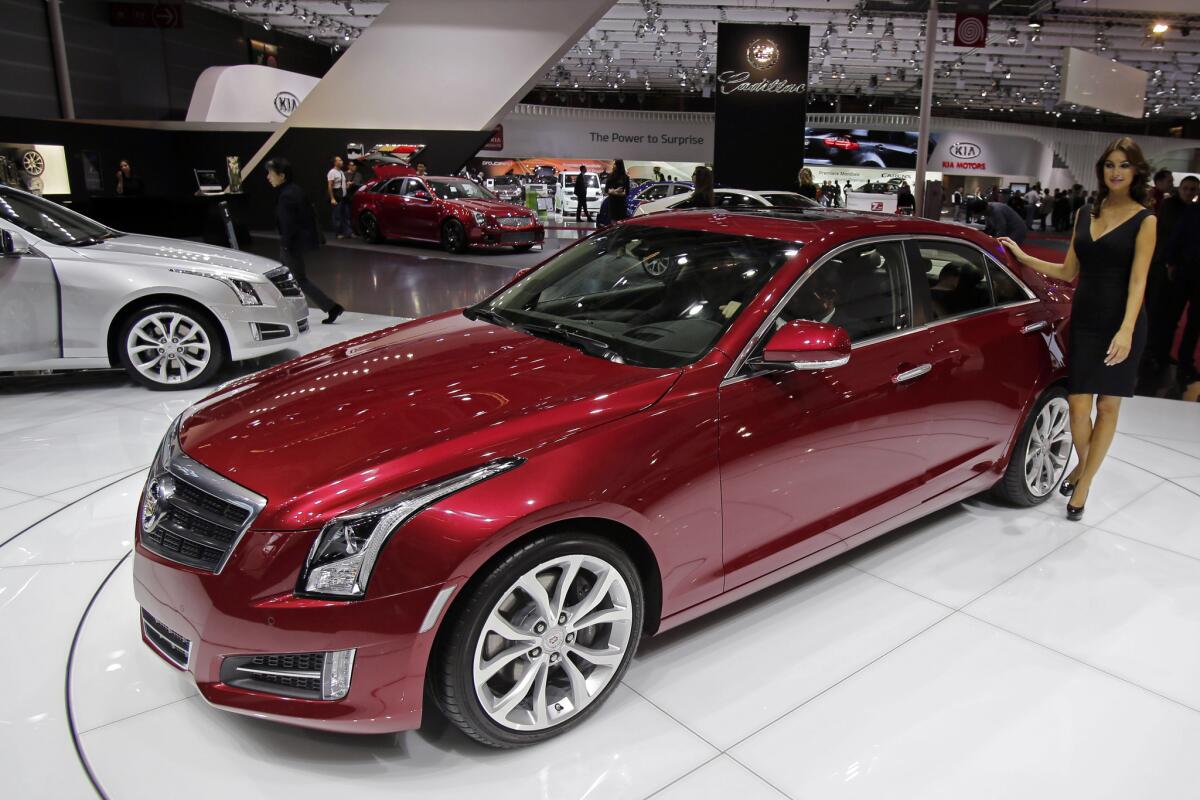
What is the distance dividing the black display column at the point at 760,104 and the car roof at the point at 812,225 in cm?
941

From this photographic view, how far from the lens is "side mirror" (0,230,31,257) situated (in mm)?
4734

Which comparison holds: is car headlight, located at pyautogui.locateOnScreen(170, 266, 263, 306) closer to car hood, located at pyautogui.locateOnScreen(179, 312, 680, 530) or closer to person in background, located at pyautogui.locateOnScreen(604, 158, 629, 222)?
car hood, located at pyautogui.locateOnScreen(179, 312, 680, 530)

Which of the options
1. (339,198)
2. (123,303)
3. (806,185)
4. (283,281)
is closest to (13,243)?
(123,303)

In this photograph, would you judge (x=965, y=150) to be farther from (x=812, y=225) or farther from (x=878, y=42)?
(x=812, y=225)

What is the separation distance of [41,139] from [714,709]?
55.2 feet

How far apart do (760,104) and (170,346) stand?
30.9 ft

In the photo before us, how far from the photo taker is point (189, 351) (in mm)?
5270

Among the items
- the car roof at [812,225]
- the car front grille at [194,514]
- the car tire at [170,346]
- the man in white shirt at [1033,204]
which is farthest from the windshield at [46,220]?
the man in white shirt at [1033,204]

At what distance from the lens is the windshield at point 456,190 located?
43.6ft

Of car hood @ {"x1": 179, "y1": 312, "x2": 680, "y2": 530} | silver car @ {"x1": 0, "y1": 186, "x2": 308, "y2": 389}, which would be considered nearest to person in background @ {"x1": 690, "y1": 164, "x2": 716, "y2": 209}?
silver car @ {"x1": 0, "y1": 186, "x2": 308, "y2": 389}

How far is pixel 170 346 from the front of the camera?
5.19m

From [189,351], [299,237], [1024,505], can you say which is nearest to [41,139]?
[299,237]

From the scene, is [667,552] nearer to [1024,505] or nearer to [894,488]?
[894,488]

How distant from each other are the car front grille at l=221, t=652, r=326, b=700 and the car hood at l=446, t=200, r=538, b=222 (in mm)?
11475
